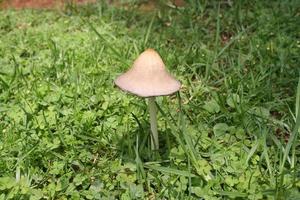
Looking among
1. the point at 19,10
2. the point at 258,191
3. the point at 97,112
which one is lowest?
the point at 258,191

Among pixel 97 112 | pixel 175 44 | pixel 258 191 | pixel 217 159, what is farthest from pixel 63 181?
pixel 175 44

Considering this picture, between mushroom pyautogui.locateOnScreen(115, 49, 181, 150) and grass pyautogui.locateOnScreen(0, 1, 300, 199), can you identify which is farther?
grass pyautogui.locateOnScreen(0, 1, 300, 199)

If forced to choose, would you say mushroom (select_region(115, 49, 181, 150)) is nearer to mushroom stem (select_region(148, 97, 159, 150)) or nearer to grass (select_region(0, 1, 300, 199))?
mushroom stem (select_region(148, 97, 159, 150))

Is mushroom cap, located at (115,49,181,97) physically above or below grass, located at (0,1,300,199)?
above

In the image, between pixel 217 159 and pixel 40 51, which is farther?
pixel 40 51

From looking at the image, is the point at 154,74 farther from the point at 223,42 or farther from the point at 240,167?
the point at 223,42

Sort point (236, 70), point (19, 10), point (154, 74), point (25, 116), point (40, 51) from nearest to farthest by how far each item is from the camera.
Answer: point (154, 74) < point (25, 116) < point (236, 70) < point (40, 51) < point (19, 10)

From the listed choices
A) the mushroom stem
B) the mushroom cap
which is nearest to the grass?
the mushroom stem
